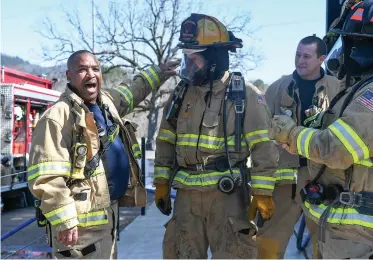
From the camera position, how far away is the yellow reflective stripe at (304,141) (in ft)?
8.33

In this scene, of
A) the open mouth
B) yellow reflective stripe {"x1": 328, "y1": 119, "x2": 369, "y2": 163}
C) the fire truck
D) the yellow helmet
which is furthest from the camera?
the fire truck

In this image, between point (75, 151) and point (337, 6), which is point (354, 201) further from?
point (337, 6)

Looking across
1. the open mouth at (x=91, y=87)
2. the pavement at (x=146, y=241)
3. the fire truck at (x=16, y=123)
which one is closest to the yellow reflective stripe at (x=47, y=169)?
the open mouth at (x=91, y=87)

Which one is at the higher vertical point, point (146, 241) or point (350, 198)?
point (350, 198)

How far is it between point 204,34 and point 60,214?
157 cm

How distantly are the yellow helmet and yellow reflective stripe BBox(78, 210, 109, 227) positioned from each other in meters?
1.28

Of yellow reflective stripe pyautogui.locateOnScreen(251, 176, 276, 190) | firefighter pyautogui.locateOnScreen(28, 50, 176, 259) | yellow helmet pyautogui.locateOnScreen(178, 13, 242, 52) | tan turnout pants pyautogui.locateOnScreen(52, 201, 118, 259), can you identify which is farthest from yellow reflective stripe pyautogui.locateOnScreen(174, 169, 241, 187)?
yellow helmet pyautogui.locateOnScreen(178, 13, 242, 52)

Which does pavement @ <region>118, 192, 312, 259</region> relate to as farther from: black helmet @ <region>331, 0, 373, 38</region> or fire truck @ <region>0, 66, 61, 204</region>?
black helmet @ <region>331, 0, 373, 38</region>

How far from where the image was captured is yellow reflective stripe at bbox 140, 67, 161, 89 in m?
3.88

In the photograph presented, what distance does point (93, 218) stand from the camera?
3037 mm

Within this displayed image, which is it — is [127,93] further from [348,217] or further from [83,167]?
[348,217]

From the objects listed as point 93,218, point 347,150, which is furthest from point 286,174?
point 93,218

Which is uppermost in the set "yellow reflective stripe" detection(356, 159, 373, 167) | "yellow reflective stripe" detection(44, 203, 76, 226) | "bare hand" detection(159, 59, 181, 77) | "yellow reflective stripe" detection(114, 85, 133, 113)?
"bare hand" detection(159, 59, 181, 77)

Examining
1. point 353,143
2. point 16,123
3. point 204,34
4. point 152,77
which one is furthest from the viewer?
point 16,123
